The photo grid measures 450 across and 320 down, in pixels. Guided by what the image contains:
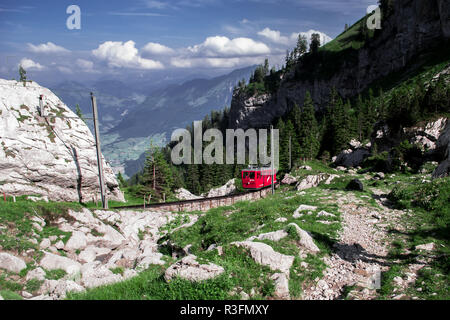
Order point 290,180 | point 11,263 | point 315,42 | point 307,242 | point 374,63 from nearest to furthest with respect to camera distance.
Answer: point 307,242 → point 11,263 → point 290,180 → point 374,63 → point 315,42

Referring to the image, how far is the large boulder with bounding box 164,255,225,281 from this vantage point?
6750mm

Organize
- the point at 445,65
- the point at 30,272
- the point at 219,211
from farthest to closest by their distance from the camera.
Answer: the point at 445,65 < the point at 219,211 < the point at 30,272

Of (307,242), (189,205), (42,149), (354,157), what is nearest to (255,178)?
(189,205)

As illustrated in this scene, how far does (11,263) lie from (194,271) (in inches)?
355

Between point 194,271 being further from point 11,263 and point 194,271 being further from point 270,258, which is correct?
point 11,263

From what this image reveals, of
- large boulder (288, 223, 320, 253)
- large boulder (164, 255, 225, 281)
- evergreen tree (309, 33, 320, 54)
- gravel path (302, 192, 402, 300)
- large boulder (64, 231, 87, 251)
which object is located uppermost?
evergreen tree (309, 33, 320, 54)

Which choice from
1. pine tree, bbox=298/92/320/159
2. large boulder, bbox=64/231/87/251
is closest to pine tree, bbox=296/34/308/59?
pine tree, bbox=298/92/320/159

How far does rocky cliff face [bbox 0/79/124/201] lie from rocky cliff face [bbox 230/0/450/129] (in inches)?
4464

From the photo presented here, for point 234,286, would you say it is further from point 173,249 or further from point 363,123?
point 363,123

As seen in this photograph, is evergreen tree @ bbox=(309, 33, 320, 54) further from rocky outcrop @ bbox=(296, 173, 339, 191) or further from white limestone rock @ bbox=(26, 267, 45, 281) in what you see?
white limestone rock @ bbox=(26, 267, 45, 281)

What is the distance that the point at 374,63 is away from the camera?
416 feet

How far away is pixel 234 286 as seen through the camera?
680 cm
